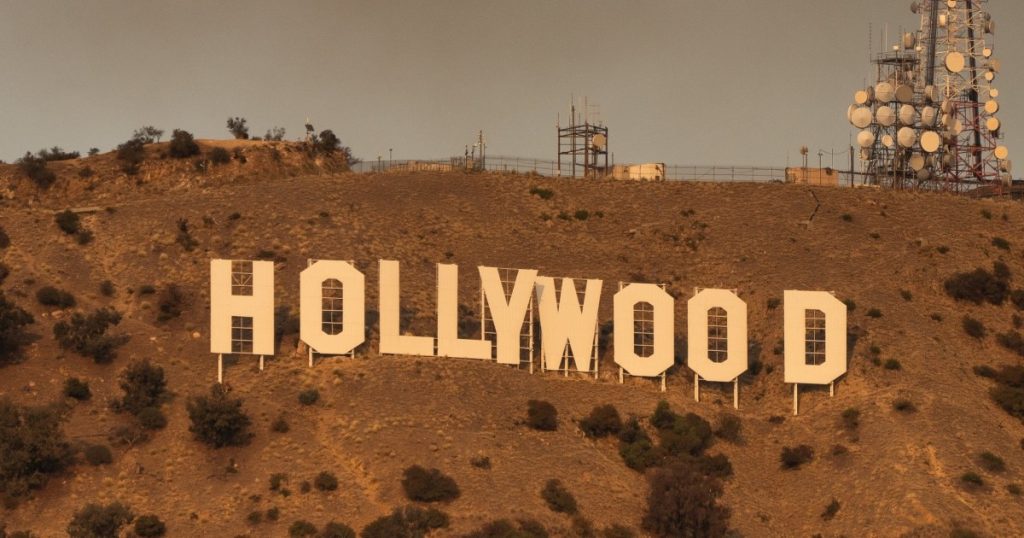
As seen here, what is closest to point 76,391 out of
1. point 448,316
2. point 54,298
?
point 54,298

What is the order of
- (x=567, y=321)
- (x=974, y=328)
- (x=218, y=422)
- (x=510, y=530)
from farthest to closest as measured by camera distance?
1. (x=974, y=328)
2. (x=567, y=321)
3. (x=218, y=422)
4. (x=510, y=530)

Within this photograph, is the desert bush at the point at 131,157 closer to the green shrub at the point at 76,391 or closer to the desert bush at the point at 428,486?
the green shrub at the point at 76,391

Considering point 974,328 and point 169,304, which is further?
point 974,328

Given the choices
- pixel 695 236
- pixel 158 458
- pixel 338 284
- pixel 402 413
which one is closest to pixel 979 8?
pixel 695 236

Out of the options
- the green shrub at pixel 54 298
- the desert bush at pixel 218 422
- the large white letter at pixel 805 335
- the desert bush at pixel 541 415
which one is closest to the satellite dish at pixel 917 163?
the large white letter at pixel 805 335

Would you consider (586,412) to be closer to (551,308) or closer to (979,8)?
(551,308)

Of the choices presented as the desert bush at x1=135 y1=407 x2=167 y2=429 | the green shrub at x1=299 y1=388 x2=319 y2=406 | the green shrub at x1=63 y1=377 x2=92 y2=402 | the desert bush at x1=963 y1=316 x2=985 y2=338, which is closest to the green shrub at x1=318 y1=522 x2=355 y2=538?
the green shrub at x1=299 y1=388 x2=319 y2=406

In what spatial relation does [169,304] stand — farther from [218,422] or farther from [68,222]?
[218,422]
